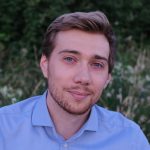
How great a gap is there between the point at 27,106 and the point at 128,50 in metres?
5.17

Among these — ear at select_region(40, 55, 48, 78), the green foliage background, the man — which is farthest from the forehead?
the green foliage background

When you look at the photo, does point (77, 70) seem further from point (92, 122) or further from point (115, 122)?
point (115, 122)

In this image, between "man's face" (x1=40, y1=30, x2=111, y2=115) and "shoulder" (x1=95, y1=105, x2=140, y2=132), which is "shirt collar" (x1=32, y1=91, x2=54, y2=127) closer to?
"man's face" (x1=40, y1=30, x2=111, y2=115)

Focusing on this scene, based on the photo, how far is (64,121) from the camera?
2619 millimetres

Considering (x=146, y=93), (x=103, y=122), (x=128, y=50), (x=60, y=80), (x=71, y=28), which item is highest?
(x=71, y=28)

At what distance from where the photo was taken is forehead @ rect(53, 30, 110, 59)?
2488 mm

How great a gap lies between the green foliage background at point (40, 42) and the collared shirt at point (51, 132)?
5.59ft

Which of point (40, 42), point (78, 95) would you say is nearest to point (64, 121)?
point (78, 95)

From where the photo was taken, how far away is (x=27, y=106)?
2715 mm

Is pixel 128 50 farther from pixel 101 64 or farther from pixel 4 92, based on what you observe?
pixel 101 64

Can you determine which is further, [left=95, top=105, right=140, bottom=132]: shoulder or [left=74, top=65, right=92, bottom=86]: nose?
[left=95, top=105, right=140, bottom=132]: shoulder

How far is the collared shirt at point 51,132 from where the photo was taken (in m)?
2.55

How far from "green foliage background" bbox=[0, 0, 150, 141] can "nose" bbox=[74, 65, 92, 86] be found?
1993 millimetres

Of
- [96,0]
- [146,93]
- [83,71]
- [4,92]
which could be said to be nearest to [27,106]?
[83,71]
